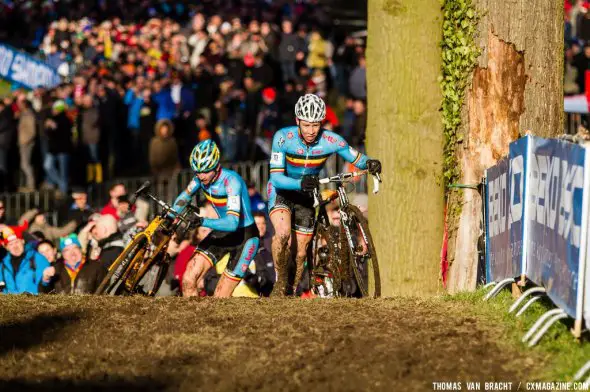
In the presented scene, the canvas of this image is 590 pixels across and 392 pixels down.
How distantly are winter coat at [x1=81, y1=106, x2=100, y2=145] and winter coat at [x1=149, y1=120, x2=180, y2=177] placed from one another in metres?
1.98

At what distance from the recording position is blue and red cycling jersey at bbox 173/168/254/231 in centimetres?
1315

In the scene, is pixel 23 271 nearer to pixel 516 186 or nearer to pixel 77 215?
pixel 77 215

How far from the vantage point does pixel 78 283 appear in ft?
48.7

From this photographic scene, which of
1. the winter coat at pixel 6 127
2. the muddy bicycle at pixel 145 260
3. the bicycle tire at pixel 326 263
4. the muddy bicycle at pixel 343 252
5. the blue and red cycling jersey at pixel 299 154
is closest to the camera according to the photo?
the muddy bicycle at pixel 343 252

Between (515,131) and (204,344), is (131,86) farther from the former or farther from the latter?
(204,344)

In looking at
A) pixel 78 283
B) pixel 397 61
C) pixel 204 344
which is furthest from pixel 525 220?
pixel 78 283

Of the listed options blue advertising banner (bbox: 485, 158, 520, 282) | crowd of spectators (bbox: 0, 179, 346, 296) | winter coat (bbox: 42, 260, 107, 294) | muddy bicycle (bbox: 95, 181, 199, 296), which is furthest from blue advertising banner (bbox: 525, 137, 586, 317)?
winter coat (bbox: 42, 260, 107, 294)

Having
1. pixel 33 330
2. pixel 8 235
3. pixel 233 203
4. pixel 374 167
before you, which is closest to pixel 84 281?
pixel 8 235

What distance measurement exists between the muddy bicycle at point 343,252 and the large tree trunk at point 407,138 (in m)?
0.47

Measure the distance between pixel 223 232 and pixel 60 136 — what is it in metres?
11.6

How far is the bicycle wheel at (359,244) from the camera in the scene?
12609 millimetres

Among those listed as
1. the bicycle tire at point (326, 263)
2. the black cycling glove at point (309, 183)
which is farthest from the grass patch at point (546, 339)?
the black cycling glove at point (309, 183)

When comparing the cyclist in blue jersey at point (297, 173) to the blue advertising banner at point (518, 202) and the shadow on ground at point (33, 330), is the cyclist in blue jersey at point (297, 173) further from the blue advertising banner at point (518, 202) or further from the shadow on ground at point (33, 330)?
the shadow on ground at point (33, 330)

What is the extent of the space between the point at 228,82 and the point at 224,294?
10.8 metres
